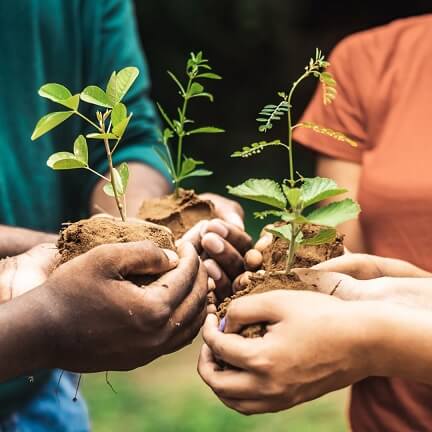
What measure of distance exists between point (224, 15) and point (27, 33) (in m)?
4.77

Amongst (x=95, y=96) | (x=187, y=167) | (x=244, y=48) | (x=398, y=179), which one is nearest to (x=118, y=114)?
(x=95, y=96)

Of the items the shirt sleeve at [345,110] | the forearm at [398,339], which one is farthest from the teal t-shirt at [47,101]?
the forearm at [398,339]

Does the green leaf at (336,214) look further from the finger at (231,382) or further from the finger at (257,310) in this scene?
the finger at (231,382)

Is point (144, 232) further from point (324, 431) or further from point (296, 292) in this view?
point (324, 431)

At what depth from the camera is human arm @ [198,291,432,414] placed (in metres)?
1.05

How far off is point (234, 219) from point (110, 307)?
0.50 metres

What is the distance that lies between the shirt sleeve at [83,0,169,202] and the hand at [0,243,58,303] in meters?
0.52

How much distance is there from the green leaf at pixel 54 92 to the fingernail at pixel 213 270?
42cm

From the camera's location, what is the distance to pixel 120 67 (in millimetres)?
1910

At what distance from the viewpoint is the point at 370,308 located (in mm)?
1089

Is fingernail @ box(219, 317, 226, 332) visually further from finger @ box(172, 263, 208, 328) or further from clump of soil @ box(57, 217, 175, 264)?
clump of soil @ box(57, 217, 175, 264)

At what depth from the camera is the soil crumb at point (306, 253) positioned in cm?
133

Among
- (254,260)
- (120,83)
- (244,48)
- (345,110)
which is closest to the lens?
(120,83)

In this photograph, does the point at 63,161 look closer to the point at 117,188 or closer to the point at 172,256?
the point at 117,188
